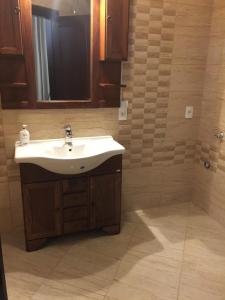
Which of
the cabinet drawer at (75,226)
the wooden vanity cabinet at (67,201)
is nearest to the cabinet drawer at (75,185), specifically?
the wooden vanity cabinet at (67,201)

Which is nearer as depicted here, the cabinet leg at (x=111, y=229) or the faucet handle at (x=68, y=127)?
the faucet handle at (x=68, y=127)

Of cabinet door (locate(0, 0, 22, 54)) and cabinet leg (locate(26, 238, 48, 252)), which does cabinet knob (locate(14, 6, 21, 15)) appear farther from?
cabinet leg (locate(26, 238, 48, 252))

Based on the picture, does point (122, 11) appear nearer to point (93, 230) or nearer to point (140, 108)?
point (140, 108)

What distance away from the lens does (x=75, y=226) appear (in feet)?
6.79

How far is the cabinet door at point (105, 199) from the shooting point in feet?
6.69

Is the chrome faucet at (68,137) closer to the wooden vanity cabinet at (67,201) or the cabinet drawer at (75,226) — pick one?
the wooden vanity cabinet at (67,201)

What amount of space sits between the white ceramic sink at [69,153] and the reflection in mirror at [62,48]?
36 cm

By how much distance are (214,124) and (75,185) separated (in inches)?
53.0

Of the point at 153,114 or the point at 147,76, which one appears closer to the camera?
the point at 147,76

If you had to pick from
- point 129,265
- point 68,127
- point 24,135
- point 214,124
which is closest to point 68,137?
point 68,127

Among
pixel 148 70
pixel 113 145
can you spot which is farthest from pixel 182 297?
pixel 148 70

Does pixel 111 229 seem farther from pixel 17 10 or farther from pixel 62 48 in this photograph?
pixel 17 10

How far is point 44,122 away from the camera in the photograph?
209 cm

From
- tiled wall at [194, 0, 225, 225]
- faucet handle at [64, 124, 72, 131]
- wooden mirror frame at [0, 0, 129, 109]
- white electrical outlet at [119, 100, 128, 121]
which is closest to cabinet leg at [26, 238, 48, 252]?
faucet handle at [64, 124, 72, 131]
